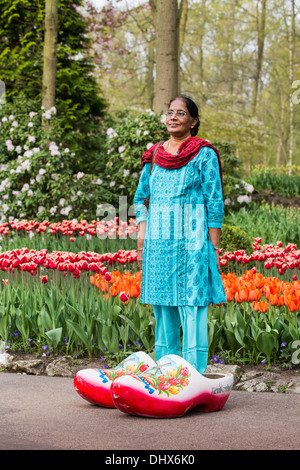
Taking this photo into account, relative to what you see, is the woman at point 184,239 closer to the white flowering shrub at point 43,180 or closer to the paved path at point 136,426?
the paved path at point 136,426

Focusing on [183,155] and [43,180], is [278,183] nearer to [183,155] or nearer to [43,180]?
[43,180]

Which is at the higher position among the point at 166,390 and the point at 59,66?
the point at 59,66

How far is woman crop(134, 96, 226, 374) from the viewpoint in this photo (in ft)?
11.5

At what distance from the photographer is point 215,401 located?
343cm

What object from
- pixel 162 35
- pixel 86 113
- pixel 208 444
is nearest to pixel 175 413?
pixel 208 444

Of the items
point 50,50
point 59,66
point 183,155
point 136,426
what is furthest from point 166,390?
point 59,66

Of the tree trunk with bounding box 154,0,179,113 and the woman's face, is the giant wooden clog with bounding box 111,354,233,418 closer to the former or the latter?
the woman's face

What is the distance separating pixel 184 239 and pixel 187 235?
0.03m

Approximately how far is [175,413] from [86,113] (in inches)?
406

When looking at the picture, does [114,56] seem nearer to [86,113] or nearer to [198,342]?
[86,113]

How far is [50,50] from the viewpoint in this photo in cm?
1091

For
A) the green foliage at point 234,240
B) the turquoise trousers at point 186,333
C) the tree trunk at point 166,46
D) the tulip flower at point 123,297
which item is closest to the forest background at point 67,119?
the tree trunk at point 166,46

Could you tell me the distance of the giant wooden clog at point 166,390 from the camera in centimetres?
317

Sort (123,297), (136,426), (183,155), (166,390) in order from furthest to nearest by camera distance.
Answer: (123,297) → (183,155) → (166,390) → (136,426)
